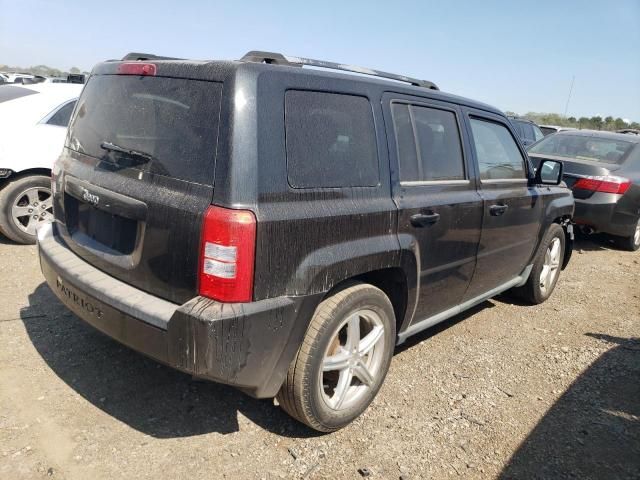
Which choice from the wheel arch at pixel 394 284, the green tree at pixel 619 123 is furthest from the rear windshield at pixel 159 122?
the green tree at pixel 619 123

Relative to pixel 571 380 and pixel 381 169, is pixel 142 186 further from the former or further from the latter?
pixel 571 380

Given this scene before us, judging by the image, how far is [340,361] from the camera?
8.82 ft

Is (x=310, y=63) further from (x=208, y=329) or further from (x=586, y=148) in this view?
(x=586, y=148)

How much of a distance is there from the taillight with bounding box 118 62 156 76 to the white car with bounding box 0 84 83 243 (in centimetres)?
283

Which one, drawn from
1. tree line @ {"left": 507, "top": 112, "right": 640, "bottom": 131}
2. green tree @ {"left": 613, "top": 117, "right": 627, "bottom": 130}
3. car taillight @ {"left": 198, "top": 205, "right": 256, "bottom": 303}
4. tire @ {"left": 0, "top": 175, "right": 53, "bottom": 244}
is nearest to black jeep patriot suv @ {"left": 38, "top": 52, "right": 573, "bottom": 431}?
car taillight @ {"left": 198, "top": 205, "right": 256, "bottom": 303}

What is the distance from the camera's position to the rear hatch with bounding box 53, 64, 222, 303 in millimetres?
2191

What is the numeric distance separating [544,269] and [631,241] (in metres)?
3.33

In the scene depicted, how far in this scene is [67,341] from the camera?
3.38 m

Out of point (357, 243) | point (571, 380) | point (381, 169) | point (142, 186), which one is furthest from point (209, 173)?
point (571, 380)

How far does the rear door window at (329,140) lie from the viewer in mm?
2312

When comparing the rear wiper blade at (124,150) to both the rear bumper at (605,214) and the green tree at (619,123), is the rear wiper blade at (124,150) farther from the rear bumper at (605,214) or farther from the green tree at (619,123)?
the green tree at (619,123)

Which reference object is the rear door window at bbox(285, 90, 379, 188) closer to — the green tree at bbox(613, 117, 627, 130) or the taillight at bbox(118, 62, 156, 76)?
the taillight at bbox(118, 62, 156, 76)

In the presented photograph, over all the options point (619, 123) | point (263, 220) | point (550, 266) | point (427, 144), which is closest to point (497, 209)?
point (427, 144)

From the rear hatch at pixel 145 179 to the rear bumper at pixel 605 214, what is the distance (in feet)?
19.9
